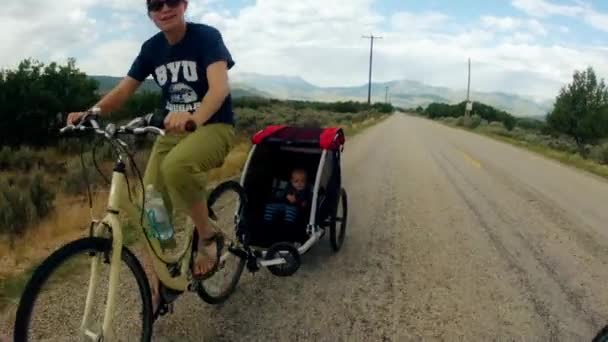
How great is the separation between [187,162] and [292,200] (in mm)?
2440

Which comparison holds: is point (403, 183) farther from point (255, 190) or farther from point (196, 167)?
point (196, 167)

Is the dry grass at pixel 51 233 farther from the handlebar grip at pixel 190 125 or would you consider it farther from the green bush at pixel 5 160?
the green bush at pixel 5 160

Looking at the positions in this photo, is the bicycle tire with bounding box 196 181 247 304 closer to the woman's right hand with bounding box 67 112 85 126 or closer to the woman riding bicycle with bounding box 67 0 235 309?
the woman riding bicycle with bounding box 67 0 235 309

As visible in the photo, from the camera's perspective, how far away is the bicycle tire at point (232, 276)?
14.6 feet

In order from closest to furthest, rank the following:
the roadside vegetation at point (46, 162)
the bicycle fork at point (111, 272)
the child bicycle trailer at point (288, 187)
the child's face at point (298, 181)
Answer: the bicycle fork at point (111, 272), the child bicycle trailer at point (288, 187), the child's face at point (298, 181), the roadside vegetation at point (46, 162)

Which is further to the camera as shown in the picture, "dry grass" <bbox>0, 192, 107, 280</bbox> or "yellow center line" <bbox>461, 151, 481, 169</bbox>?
"yellow center line" <bbox>461, 151, 481, 169</bbox>

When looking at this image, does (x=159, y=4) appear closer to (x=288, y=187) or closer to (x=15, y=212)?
(x=288, y=187)

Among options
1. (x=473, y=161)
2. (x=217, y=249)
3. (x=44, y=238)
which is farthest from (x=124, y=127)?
(x=473, y=161)

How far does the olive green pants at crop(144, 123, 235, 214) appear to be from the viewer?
11.5 ft

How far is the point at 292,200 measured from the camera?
19.2 ft

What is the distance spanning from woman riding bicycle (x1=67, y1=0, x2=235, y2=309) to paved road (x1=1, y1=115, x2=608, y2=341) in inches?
31.2

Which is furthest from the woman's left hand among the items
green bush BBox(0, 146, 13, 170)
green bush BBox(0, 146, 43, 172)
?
green bush BBox(0, 146, 13, 170)

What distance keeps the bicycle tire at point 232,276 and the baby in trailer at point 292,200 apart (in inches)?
21.7

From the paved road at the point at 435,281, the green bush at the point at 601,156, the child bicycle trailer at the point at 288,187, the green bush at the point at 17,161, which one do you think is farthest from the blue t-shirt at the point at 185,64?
the green bush at the point at 601,156
